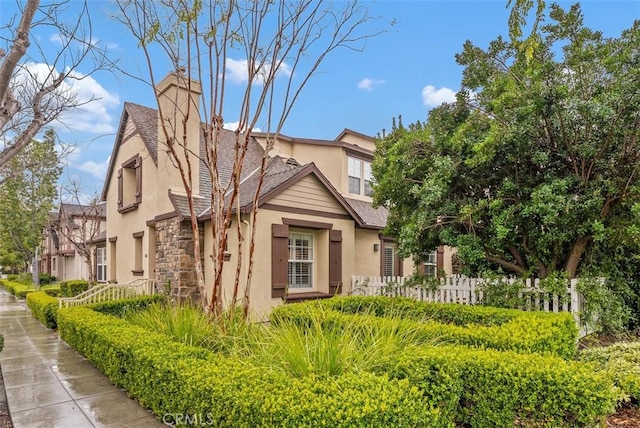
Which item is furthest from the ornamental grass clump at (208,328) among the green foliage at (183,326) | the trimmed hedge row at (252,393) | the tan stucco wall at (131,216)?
the tan stucco wall at (131,216)

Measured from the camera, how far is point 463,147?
27.5 ft

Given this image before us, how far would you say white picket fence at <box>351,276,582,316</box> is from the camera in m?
7.64

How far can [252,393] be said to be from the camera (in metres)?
3.11

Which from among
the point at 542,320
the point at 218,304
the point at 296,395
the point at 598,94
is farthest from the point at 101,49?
the point at 598,94

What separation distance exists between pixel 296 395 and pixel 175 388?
5.42 feet

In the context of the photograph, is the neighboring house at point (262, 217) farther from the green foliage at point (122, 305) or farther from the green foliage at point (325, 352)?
the green foliage at point (325, 352)

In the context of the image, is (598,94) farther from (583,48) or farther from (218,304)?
(218,304)

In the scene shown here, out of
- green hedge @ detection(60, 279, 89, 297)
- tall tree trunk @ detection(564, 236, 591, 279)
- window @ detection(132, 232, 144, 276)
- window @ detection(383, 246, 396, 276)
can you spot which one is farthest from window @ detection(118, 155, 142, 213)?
tall tree trunk @ detection(564, 236, 591, 279)

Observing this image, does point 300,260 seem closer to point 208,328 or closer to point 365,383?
point 208,328

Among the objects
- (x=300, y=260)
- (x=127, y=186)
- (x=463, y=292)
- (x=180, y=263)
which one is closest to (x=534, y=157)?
(x=463, y=292)

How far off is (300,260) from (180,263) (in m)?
3.23

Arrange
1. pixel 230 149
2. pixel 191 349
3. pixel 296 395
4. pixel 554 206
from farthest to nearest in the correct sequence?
pixel 230 149 → pixel 554 206 → pixel 191 349 → pixel 296 395

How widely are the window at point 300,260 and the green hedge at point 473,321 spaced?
2905 millimetres

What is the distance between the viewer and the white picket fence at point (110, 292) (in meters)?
10.0
